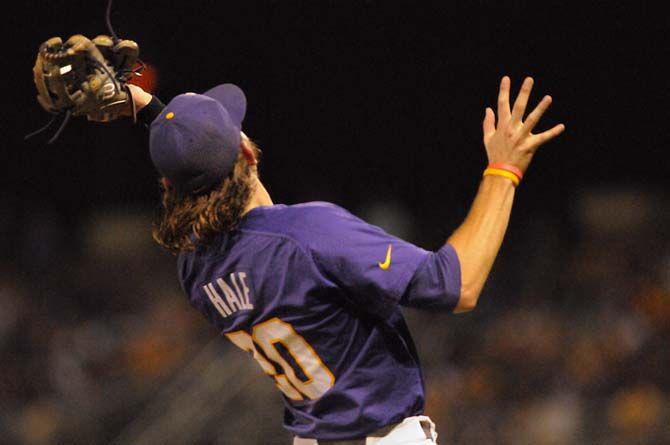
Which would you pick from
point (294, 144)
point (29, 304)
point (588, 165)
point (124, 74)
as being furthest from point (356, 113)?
point (124, 74)

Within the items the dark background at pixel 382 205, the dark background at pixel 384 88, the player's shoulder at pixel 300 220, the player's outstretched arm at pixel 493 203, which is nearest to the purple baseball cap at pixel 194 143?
the player's shoulder at pixel 300 220

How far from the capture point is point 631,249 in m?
5.69

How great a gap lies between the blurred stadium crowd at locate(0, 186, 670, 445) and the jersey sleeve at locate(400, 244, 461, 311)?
3384mm

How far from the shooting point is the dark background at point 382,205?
17.3ft

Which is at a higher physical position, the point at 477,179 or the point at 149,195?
the point at 477,179

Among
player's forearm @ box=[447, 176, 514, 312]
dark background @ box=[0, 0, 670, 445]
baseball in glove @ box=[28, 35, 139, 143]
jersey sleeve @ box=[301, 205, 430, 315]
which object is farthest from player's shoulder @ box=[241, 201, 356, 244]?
dark background @ box=[0, 0, 670, 445]

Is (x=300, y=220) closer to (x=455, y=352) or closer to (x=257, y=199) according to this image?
(x=257, y=199)

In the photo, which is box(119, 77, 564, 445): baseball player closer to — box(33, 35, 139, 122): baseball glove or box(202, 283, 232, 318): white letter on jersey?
box(202, 283, 232, 318): white letter on jersey

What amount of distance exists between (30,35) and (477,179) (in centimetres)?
308

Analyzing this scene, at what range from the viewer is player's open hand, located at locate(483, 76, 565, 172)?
183 centimetres

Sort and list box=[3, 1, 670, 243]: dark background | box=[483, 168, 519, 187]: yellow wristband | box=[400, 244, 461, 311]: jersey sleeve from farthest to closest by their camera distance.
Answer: box=[3, 1, 670, 243]: dark background
box=[483, 168, 519, 187]: yellow wristband
box=[400, 244, 461, 311]: jersey sleeve

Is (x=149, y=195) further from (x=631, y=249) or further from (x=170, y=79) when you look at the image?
(x=631, y=249)

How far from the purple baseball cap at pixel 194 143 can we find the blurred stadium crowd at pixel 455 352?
3.54 m

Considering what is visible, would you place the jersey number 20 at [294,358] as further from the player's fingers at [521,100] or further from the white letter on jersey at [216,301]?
the player's fingers at [521,100]
